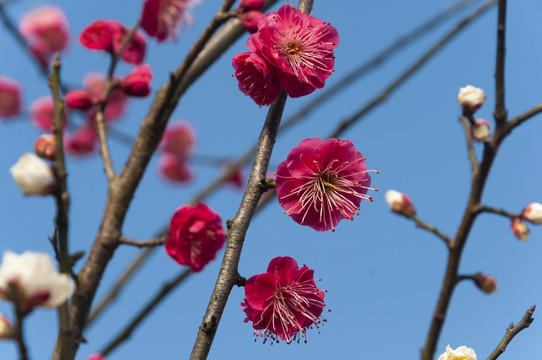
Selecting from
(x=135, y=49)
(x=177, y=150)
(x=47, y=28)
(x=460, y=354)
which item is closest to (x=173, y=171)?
(x=177, y=150)

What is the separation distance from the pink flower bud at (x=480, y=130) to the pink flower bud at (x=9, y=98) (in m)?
4.02

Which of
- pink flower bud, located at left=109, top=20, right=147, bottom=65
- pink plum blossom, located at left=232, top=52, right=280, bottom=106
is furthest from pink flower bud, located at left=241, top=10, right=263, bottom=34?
pink flower bud, located at left=109, top=20, right=147, bottom=65

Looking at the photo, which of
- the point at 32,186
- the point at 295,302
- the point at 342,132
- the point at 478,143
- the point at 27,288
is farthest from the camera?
the point at 478,143

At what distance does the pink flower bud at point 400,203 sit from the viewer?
7.94 feet

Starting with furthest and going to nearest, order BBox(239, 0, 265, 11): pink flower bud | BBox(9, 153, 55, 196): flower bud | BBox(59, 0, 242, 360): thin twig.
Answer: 1. BBox(239, 0, 265, 11): pink flower bud
2. BBox(59, 0, 242, 360): thin twig
3. BBox(9, 153, 55, 196): flower bud

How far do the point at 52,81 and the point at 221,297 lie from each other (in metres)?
0.52

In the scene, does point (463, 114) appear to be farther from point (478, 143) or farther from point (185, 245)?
point (185, 245)

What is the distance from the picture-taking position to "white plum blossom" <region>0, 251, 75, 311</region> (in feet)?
2.44

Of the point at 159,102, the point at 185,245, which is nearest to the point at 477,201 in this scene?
the point at 185,245

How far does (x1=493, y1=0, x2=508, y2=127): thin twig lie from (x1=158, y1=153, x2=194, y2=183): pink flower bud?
13.0ft

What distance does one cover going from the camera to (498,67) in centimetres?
178

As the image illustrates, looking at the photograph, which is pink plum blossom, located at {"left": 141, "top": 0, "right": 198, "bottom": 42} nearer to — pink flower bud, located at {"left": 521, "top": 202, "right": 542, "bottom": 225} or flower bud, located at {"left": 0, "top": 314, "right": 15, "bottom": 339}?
flower bud, located at {"left": 0, "top": 314, "right": 15, "bottom": 339}

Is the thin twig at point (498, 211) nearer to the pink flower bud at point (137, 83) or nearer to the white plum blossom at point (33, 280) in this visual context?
the pink flower bud at point (137, 83)

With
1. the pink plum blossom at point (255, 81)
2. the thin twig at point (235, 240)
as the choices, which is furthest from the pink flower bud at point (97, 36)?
the thin twig at point (235, 240)
